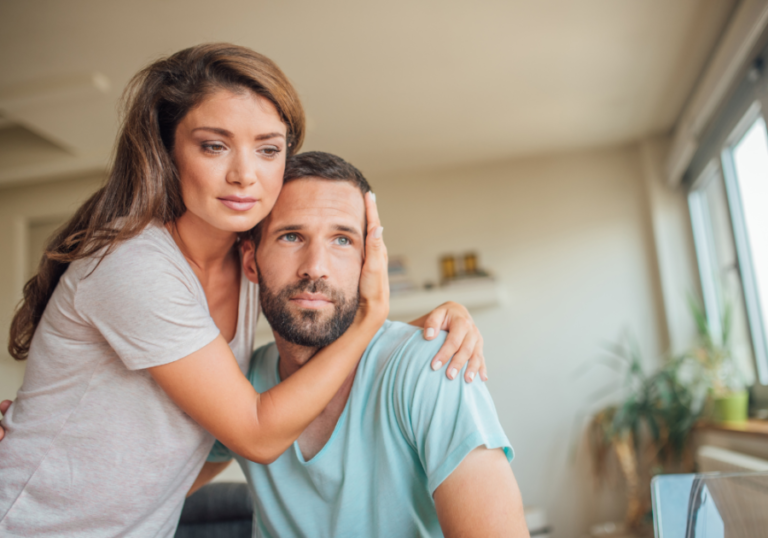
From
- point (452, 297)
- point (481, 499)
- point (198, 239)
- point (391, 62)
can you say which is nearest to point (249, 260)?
point (198, 239)

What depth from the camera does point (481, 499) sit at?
0.97m

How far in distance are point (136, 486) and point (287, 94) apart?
0.90 meters

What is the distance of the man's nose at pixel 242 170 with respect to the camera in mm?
1175

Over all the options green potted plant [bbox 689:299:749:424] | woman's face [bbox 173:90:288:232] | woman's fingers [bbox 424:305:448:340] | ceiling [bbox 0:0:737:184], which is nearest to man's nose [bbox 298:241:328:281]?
woman's face [bbox 173:90:288:232]

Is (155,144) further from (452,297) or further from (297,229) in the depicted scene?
(452,297)

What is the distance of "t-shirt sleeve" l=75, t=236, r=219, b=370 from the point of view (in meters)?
1.05

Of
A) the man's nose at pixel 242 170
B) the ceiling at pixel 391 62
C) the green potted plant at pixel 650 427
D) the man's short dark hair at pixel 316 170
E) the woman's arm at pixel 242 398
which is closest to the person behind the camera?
the woman's arm at pixel 242 398

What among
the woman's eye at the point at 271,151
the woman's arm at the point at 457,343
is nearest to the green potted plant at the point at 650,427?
the woman's arm at the point at 457,343

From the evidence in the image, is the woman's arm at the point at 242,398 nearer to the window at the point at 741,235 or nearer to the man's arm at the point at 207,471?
the man's arm at the point at 207,471

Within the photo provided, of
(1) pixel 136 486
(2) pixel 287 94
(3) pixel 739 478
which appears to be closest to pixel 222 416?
(1) pixel 136 486

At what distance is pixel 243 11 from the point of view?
2531mm

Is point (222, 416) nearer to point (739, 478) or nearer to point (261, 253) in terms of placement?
point (261, 253)

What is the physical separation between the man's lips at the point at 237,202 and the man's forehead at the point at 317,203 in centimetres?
16

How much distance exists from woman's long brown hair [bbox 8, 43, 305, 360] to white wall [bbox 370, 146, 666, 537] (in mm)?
3370
